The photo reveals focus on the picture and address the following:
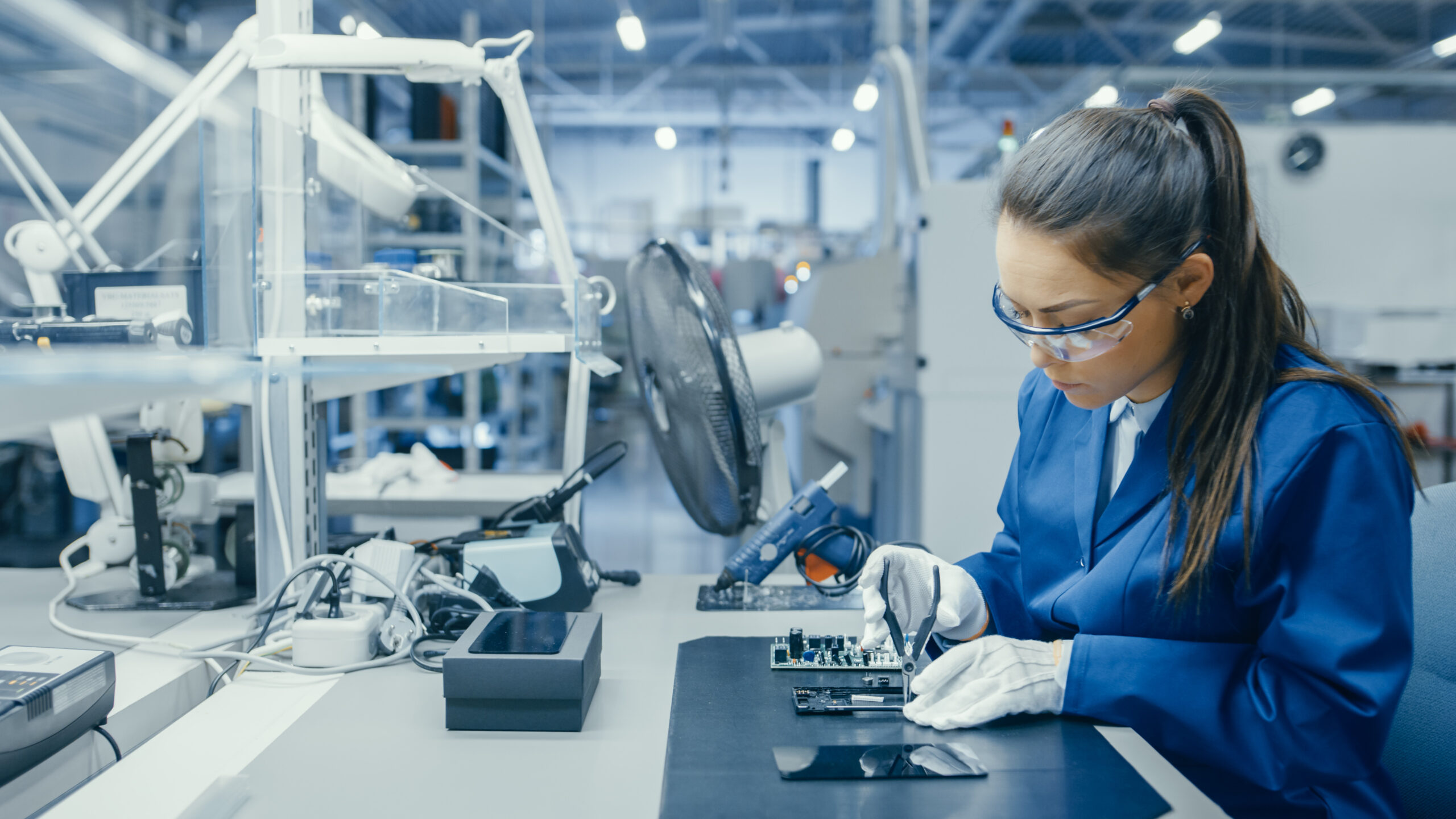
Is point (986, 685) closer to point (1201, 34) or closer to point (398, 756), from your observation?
point (398, 756)

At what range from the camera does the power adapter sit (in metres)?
0.93

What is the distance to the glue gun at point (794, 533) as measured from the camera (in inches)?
43.5

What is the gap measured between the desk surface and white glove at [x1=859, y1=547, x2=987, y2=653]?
0.68 ft

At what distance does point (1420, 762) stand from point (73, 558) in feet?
6.11

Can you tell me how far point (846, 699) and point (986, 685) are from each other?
0.13m

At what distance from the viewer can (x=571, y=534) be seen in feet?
3.73

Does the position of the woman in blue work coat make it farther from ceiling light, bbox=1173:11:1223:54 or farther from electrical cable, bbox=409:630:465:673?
ceiling light, bbox=1173:11:1223:54

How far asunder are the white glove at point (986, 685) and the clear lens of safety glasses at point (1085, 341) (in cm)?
27

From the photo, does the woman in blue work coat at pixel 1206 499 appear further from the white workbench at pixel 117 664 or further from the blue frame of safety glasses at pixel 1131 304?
the white workbench at pixel 117 664

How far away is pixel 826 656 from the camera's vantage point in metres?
0.89

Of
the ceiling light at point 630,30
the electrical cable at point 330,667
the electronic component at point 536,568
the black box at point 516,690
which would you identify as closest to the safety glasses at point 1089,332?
the black box at point 516,690

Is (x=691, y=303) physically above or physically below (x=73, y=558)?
above

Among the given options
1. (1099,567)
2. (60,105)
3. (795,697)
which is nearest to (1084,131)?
(1099,567)

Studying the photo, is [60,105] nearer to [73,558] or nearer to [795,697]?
[73,558]
